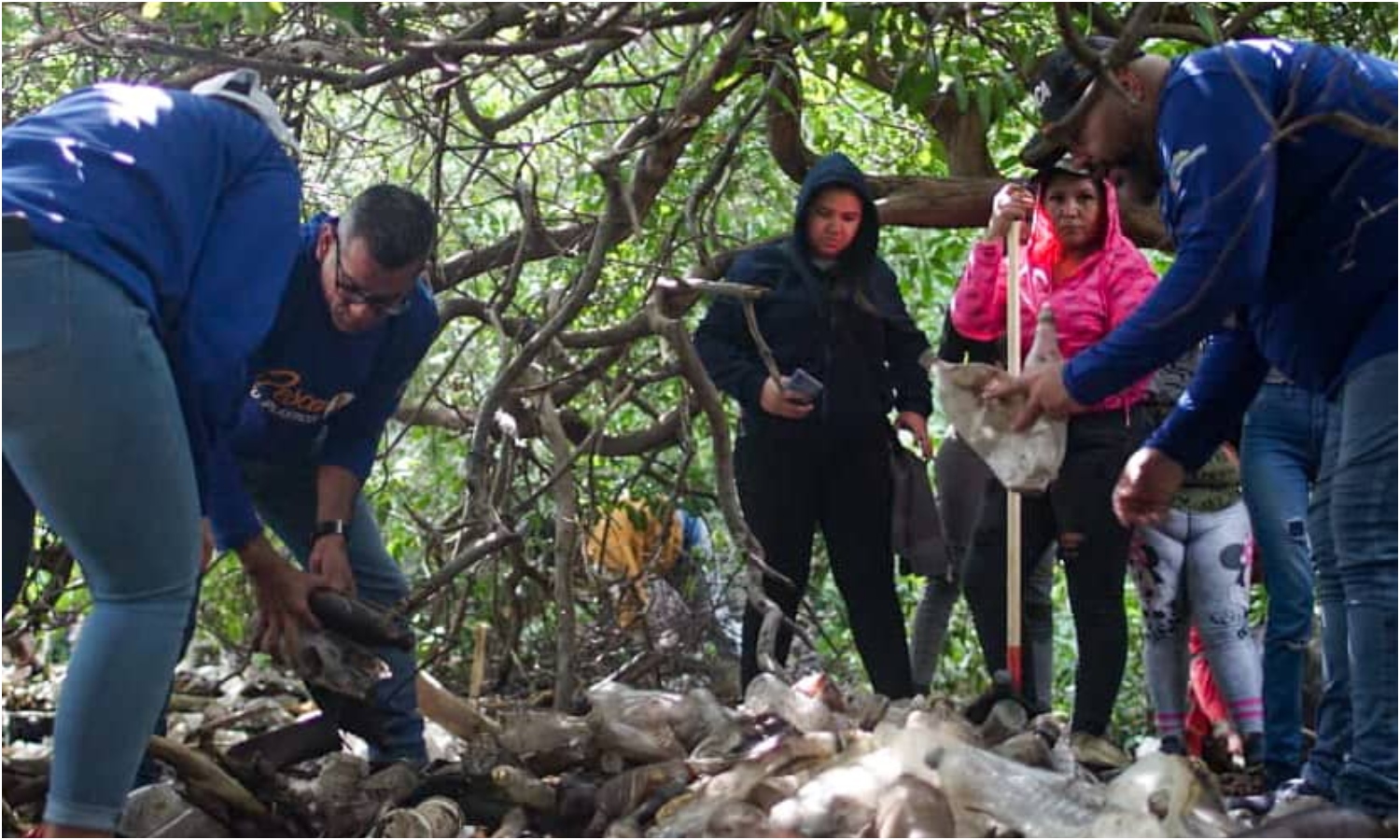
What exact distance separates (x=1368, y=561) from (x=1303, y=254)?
0.58 meters

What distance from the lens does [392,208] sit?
4355 mm

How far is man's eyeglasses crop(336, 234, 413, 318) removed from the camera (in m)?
4.47

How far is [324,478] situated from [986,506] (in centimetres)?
181

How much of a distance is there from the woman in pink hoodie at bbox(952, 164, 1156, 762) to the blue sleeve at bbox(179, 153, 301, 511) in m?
2.32

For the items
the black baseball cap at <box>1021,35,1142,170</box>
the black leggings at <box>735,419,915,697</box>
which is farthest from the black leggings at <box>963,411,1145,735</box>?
the black baseball cap at <box>1021,35,1142,170</box>

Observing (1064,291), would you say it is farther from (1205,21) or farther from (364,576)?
(364,576)

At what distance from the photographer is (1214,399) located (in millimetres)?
4312

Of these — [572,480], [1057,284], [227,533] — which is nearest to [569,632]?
[572,480]

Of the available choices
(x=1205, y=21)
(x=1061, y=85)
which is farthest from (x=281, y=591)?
(x=1205, y=21)

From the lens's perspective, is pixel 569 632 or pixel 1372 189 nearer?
pixel 1372 189

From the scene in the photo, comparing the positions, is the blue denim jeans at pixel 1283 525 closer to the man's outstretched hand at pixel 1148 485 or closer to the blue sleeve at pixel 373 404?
the man's outstretched hand at pixel 1148 485

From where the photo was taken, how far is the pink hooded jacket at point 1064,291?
5539 mm

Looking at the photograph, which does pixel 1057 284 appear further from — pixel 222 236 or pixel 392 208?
pixel 222 236

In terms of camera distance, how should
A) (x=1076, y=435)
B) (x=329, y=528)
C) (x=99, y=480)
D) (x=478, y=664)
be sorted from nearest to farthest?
(x=99, y=480) → (x=329, y=528) → (x=1076, y=435) → (x=478, y=664)
